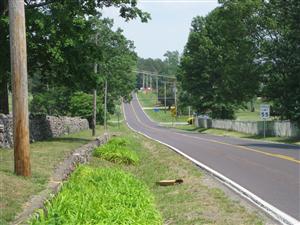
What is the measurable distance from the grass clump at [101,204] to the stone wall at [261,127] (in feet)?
110

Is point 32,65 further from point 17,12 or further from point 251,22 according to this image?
point 251,22

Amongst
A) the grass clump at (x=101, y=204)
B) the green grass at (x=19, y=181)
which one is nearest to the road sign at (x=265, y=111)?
the green grass at (x=19, y=181)

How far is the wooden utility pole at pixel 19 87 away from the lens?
13.0 meters

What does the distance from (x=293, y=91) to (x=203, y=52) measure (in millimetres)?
38303

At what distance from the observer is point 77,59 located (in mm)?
26750

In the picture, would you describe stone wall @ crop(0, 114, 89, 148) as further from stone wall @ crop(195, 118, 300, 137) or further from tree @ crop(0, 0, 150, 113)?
stone wall @ crop(195, 118, 300, 137)

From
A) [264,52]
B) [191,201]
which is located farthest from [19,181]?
[264,52]

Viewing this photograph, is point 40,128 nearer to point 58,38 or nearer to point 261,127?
point 58,38

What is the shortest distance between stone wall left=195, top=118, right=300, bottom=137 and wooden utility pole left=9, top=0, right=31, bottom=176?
34310 mm

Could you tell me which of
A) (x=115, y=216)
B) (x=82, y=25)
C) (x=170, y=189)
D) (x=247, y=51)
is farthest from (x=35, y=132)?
(x=247, y=51)

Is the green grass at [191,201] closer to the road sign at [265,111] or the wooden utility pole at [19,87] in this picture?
the wooden utility pole at [19,87]

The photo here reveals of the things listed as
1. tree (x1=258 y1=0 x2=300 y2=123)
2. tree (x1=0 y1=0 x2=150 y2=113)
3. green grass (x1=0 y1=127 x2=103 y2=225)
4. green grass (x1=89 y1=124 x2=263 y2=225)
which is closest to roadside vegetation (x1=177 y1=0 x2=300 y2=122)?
tree (x1=258 y1=0 x2=300 y2=123)

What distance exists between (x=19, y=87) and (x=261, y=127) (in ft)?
142

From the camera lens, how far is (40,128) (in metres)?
27.3
